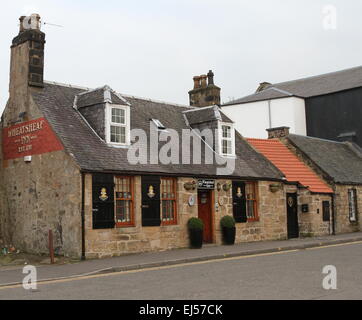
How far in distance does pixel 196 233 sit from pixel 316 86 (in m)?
23.0

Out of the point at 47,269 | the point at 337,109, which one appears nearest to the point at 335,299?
the point at 47,269

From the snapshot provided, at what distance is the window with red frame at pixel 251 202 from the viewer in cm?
2294

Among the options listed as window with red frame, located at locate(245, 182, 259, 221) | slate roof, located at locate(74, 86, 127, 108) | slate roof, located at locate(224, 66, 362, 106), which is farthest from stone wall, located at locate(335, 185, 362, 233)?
slate roof, located at locate(74, 86, 127, 108)

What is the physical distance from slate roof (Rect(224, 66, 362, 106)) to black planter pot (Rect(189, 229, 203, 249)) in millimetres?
20388

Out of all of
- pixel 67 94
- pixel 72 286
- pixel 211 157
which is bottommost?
pixel 72 286

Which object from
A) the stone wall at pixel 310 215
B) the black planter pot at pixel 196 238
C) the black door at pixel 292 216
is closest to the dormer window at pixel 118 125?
the black planter pot at pixel 196 238

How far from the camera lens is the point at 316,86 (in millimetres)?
39281

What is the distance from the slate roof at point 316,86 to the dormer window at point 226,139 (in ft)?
49.7

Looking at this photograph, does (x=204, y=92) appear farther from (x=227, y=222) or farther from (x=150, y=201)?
(x=150, y=201)

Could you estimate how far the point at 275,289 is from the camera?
990 cm

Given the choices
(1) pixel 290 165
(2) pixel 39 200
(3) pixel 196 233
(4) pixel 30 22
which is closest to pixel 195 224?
(3) pixel 196 233

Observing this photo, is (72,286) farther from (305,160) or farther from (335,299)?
(305,160)

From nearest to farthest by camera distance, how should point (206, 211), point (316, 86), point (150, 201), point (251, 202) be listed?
point (150, 201) → point (206, 211) → point (251, 202) → point (316, 86)
